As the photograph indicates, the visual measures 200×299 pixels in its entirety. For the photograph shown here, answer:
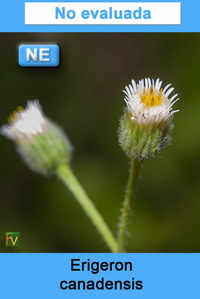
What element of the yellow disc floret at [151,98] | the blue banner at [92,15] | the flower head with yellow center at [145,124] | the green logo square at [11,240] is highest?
the blue banner at [92,15]

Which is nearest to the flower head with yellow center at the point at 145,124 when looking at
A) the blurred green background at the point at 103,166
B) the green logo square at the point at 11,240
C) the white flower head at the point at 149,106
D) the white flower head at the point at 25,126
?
the white flower head at the point at 149,106

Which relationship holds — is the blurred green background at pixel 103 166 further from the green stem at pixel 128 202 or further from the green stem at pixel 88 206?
the green stem at pixel 128 202

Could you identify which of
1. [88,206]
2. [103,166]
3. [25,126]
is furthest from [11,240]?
[103,166]

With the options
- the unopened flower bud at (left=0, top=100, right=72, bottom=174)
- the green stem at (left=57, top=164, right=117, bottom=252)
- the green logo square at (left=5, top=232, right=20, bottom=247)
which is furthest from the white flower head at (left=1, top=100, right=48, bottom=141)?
the green logo square at (left=5, top=232, right=20, bottom=247)

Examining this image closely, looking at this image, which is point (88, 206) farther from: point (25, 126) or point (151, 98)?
point (151, 98)

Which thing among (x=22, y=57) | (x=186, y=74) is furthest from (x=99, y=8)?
(x=186, y=74)
